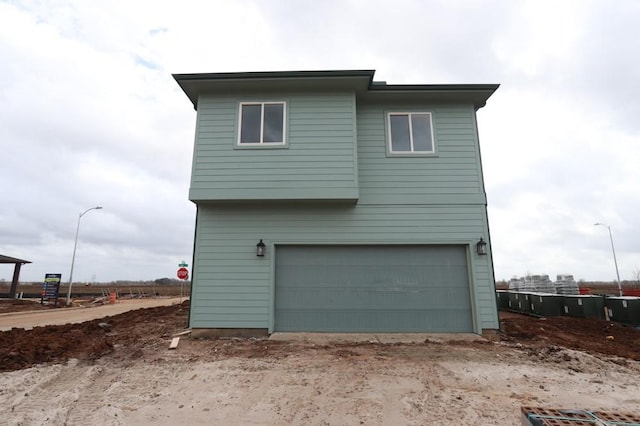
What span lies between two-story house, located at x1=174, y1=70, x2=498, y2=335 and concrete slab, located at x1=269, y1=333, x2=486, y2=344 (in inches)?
8.5

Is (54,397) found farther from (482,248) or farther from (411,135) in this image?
(411,135)

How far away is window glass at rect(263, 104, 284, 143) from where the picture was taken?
8.02 metres

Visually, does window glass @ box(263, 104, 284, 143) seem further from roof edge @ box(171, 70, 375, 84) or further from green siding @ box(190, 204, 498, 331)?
green siding @ box(190, 204, 498, 331)

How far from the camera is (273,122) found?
26.7 ft

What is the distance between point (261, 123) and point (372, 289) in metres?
4.98

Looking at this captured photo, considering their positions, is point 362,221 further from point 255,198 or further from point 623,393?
point 623,393

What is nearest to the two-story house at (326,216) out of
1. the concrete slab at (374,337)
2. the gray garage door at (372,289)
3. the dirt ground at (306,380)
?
the gray garage door at (372,289)

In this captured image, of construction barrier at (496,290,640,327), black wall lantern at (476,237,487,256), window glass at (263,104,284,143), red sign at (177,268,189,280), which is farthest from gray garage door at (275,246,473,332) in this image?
red sign at (177,268,189,280)

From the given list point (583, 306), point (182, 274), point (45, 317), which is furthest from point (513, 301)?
point (45, 317)

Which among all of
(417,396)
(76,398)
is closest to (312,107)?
(417,396)

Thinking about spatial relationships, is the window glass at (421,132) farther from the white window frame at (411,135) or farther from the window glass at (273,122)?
the window glass at (273,122)

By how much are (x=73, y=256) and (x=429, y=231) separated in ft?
85.8

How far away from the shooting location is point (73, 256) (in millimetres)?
23562

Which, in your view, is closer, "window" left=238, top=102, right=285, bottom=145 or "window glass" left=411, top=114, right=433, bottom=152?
"window" left=238, top=102, right=285, bottom=145
